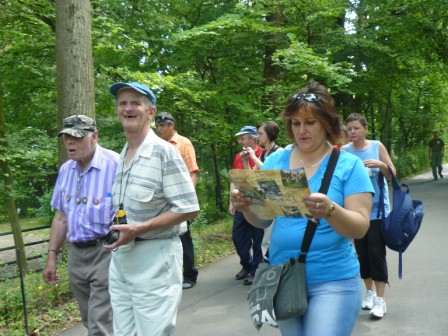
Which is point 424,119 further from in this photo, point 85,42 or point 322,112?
point 322,112

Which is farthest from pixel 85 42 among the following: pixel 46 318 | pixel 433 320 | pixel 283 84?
pixel 283 84

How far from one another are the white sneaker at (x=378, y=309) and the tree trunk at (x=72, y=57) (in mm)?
3937

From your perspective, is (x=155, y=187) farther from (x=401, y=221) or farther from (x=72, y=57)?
(x=72, y=57)

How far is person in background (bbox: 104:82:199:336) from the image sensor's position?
275 centimetres

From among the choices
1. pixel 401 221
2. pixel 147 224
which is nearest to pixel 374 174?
pixel 401 221

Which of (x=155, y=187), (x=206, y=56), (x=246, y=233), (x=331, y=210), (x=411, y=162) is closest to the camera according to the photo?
(x=331, y=210)

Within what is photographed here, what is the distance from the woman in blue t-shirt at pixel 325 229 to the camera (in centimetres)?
234

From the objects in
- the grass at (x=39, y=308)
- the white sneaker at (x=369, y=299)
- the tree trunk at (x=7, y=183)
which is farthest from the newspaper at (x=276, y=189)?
the tree trunk at (x=7, y=183)

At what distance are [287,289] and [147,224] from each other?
2.90 ft

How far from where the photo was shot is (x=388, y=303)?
5.09 meters

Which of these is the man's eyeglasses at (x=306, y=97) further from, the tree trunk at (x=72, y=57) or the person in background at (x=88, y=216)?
the tree trunk at (x=72, y=57)

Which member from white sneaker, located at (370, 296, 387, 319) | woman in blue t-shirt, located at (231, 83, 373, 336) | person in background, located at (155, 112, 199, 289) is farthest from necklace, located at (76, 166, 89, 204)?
white sneaker, located at (370, 296, 387, 319)

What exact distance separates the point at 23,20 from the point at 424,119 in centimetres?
2264

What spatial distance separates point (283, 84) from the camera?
10453 mm
